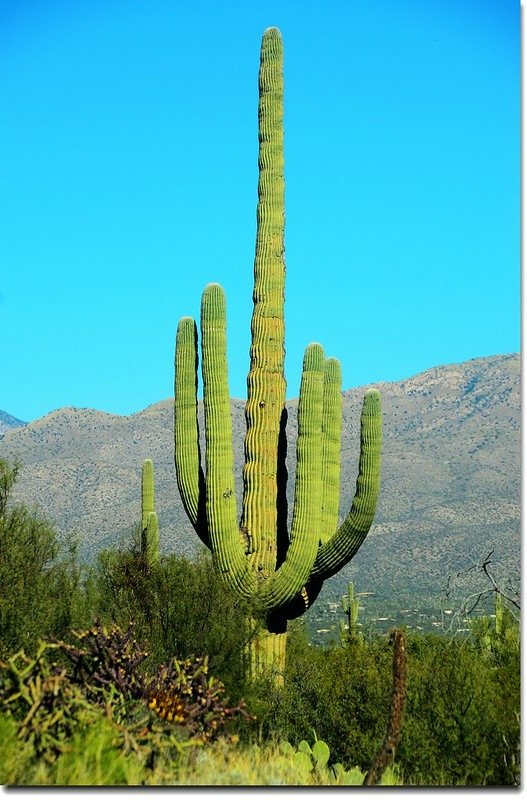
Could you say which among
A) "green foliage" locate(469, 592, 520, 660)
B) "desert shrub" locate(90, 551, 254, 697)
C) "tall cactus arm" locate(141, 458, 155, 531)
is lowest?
"green foliage" locate(469, 592, 520, 660)

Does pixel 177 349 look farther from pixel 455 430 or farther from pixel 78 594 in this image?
pixel 455 430

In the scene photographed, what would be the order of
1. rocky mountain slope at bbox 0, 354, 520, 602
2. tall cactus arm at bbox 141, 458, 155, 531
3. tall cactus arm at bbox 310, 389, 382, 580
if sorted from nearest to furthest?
tall cactus arm at bbox 310, 389, 382, 580
tall cactus arm at bbox 141, 458, 155, 531
rocky mountain slope at bbox 0, 354, 520, 602

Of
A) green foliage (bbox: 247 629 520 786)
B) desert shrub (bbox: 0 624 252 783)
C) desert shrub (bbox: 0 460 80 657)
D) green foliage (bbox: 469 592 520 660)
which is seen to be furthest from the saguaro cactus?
green foliage (bbox: 469 592 520 660)

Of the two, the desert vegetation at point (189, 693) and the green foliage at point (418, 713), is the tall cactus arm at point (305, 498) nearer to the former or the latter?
the desert vegetation at point (189, 693)

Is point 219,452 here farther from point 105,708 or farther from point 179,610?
point 105,708

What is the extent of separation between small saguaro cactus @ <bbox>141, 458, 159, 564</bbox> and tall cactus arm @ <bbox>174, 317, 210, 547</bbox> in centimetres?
285

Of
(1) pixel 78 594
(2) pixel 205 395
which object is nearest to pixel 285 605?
(2) pixel 205 395

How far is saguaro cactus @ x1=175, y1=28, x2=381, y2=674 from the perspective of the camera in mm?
12641

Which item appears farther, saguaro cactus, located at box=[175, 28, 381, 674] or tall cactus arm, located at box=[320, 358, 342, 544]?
tall cactus arm, located at box=[320, 358, 342, 544]

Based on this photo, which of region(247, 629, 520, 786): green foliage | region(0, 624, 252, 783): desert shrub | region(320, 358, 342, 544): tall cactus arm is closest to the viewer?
region(0, 624, 252, 783): desert shrub

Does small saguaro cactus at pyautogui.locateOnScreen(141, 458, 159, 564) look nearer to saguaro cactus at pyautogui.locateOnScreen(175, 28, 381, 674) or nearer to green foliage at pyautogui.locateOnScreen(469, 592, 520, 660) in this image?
saguaro cactus at pyautogui.locateOnScreen(175, 28, 381, 674)

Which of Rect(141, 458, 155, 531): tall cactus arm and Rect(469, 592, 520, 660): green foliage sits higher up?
Rect(141, 458, 155, 531): tall cactus arm

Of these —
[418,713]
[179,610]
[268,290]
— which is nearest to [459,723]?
[418,713]

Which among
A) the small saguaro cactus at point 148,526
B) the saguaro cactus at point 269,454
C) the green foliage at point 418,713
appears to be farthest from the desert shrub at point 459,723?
the small saguaro cactus at point 148,526
